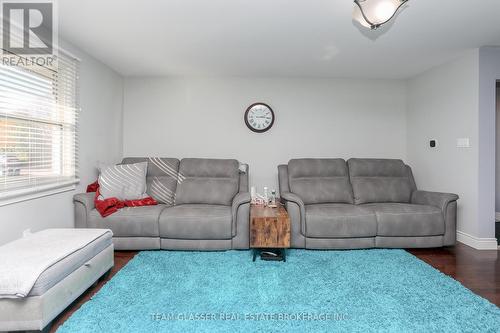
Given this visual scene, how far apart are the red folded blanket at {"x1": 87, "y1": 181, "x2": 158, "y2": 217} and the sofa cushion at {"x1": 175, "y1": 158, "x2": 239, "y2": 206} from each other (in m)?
0.38

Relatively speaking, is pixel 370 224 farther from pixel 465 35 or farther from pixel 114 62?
pixel 114 62

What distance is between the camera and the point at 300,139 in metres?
4.21

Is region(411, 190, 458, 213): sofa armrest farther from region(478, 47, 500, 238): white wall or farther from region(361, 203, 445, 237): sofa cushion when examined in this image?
region(478, 47, 500, 238): white wall

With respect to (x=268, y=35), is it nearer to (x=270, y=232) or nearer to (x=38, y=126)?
(x=270, y=232)

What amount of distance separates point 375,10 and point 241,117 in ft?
8.18

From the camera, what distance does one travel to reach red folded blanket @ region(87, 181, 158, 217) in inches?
113

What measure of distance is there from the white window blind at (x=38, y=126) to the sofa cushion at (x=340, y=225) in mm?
2712

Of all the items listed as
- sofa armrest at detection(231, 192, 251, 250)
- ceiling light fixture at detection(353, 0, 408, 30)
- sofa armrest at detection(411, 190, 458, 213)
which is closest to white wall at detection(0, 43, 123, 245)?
sofa armrest at detection(231, 192, 251, 250)

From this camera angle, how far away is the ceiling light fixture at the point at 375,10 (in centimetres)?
187

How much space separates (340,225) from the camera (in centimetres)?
296

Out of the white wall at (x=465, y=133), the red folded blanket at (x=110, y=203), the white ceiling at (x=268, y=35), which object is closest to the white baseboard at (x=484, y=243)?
the white wall at (x=465, y=133)

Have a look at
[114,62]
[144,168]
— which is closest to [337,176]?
[144,168]

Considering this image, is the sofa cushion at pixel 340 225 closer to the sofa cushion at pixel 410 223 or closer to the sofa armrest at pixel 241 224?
the sofa cushion at pixel 410 223

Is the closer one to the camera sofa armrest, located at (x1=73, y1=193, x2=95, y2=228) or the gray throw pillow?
sofa armrest, located at (x1=73, y1=193, x2=95, y2=228)
